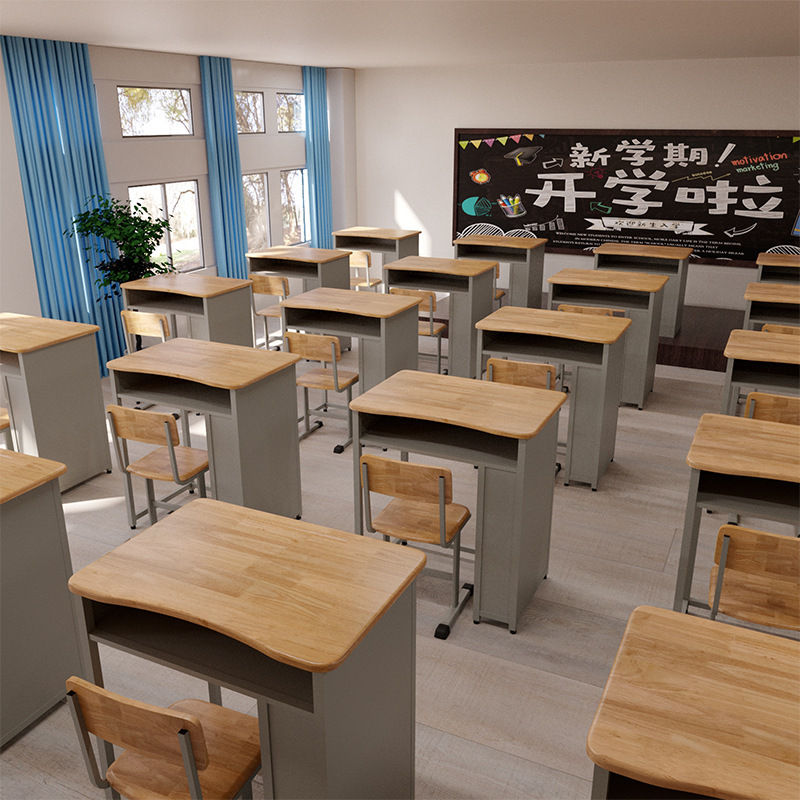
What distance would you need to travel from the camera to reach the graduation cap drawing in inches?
366

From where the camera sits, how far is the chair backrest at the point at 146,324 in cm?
566

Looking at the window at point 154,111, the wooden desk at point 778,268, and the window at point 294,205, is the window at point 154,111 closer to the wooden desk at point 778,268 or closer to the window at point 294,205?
the window at point 294,205

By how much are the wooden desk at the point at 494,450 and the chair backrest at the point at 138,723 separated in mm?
1677

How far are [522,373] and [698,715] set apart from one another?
112 inches

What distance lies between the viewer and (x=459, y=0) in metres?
4.42

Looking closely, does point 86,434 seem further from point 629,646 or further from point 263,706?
point 629,646

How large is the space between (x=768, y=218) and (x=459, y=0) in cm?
552

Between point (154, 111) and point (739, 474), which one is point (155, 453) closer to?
point (739, 474)

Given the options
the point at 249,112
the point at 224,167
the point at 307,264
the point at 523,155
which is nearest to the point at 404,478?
the point at 307,264

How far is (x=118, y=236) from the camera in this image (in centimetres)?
618

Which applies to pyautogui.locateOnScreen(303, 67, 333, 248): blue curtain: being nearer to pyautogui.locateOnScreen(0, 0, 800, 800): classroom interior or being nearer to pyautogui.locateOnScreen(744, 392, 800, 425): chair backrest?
pyautogui.locateOnScreen(0, 0, 800, 800): classroom interior

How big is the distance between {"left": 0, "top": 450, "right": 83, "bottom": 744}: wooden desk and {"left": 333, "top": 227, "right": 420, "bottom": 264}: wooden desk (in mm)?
5499

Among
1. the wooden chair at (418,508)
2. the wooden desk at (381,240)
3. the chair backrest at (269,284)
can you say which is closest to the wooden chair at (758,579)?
the wooden chair at (418,508)

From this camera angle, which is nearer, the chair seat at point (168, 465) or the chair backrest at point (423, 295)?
the chair seat at point (168, 465)
